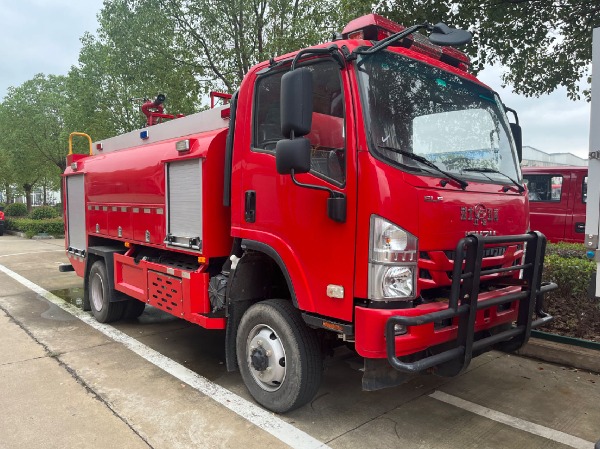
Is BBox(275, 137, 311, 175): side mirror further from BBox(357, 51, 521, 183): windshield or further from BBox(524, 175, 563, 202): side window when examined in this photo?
BBox(524, 175, 563, 202): side window

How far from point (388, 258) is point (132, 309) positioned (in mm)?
4545

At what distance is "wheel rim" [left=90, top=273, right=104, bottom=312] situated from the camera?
6125 mm

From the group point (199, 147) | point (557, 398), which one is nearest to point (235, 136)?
point (199, 147)

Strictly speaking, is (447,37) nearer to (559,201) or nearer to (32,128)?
(559,201)

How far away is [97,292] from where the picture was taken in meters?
6.23

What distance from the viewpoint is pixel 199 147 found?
13.6 ft

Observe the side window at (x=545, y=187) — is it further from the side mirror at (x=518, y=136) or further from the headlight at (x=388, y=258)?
the headlight at (x=388, y=258)

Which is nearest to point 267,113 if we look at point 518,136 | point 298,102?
point 298,102

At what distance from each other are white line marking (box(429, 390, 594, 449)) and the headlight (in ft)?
5.07

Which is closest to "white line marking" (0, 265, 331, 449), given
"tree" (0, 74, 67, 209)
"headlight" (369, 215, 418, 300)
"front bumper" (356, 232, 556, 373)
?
"front bumper" (356, 232, 556, 373)

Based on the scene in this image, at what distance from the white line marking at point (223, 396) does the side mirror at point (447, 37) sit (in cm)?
273

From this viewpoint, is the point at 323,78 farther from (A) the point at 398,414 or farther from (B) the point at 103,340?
(B) the point at 103,340

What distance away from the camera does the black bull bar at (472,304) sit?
2.69 metres

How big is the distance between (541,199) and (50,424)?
8276 mm
